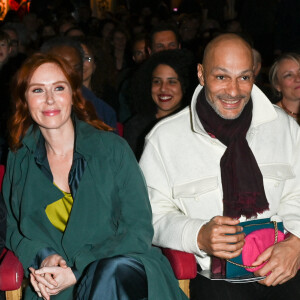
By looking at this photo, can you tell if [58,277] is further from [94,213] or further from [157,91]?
[157,91]

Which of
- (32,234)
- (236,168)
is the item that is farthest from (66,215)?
(236,168)

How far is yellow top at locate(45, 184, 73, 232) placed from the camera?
8.90 feet

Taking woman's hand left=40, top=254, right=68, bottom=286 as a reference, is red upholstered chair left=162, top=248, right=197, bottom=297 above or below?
below

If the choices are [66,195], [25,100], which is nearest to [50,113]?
[25,100]

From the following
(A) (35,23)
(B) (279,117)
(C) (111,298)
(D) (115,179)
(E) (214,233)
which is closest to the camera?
(C) (111,298)

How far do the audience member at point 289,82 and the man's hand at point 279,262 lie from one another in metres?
1.58

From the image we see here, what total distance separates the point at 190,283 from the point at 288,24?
544 cm

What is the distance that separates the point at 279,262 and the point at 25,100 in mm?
1463

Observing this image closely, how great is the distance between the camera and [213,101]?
9.03 feet

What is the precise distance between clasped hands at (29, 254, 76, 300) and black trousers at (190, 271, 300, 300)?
0.61 metres

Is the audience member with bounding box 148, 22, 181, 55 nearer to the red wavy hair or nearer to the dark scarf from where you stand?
the red wavy hair

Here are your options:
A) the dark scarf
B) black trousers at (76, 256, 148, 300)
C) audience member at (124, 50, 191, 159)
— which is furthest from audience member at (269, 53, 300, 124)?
black trousers at (76, 256, 148, 300)

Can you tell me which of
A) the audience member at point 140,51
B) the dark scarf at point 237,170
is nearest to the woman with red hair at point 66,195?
the dark scarf at point 237,170

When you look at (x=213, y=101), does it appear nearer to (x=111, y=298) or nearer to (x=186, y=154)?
(x=186, y=154)
